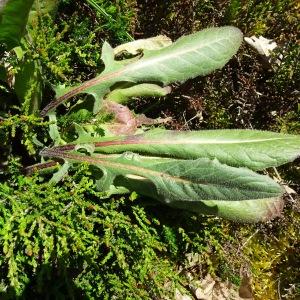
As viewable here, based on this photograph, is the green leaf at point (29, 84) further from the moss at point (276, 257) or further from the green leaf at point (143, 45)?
the moss at point (276, 257)

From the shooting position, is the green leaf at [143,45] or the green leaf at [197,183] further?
the green leaf at [143,45]

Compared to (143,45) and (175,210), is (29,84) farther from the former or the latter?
(175,210)

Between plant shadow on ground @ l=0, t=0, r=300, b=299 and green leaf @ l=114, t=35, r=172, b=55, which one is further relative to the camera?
green leaf @ l=114, t=35, r=172, b=55

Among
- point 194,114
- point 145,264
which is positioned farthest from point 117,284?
point 194,114

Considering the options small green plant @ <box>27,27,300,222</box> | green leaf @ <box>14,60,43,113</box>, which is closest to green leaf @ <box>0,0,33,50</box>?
green leaf @ <box>14,60,43,113</box>

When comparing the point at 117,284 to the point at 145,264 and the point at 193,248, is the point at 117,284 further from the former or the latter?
the point at 193,248

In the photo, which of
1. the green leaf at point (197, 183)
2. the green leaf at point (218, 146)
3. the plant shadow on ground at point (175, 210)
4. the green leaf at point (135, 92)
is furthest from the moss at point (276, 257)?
the green leaf at point (135, 92)

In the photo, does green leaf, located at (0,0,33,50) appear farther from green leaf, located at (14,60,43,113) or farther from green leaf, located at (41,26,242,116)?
green leaf, located at (41,26,242,116)
